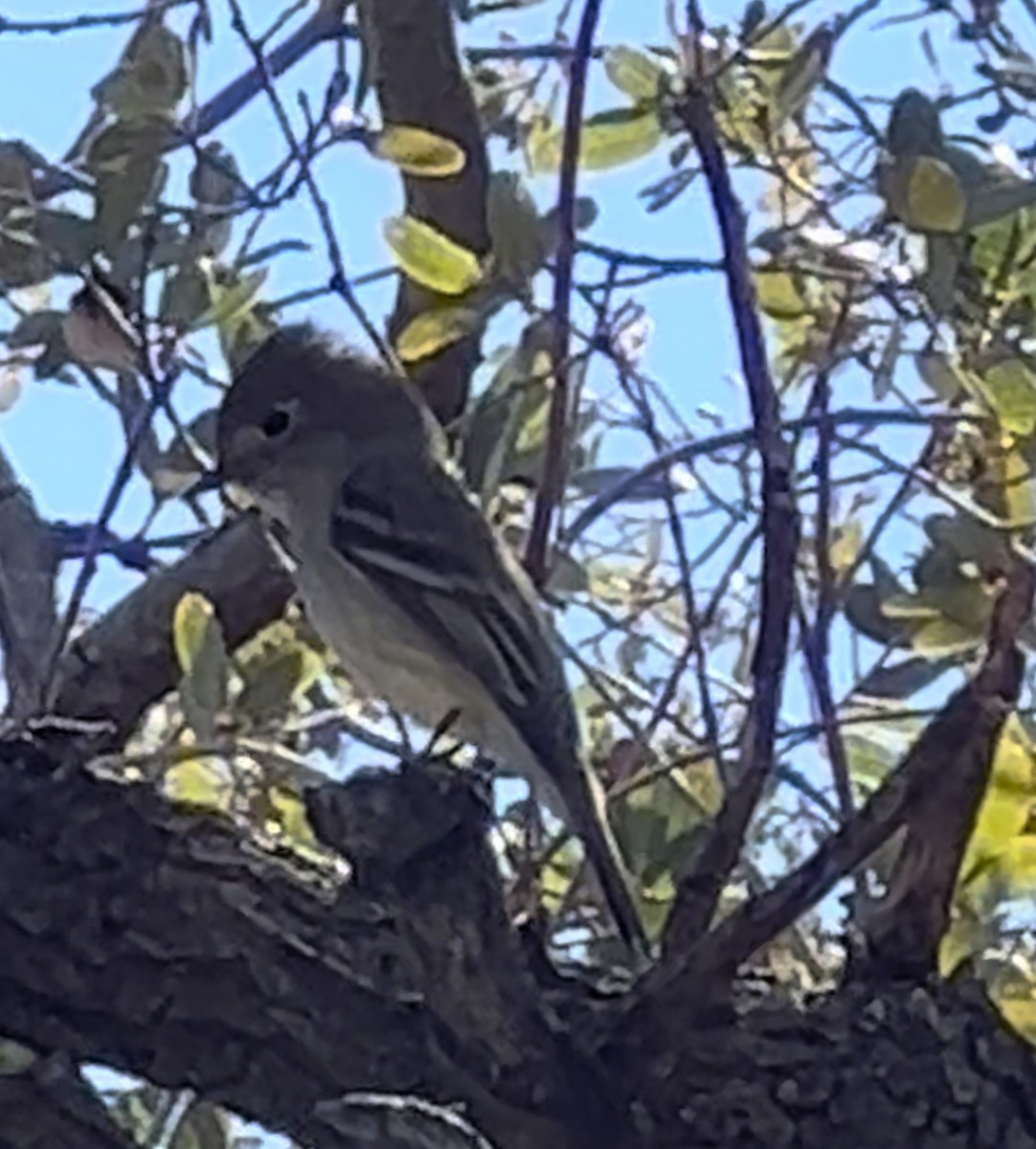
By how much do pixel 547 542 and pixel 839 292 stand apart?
10.5 inches

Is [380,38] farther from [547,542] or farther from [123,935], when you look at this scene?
[123,935]

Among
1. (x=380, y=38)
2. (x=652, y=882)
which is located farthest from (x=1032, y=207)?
(x=380, y=38)

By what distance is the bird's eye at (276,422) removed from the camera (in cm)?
274

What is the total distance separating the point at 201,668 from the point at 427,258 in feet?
0.89

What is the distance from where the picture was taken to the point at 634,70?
1.74 metres

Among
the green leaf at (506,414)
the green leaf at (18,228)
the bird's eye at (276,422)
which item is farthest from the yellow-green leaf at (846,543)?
the bird's eye at (276,422)

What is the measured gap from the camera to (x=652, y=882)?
2.01m

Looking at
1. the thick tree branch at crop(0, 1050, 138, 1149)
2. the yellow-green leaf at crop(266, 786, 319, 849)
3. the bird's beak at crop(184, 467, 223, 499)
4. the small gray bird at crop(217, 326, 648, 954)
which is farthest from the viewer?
the small gray bird at crop(217, 326, 648, 954)

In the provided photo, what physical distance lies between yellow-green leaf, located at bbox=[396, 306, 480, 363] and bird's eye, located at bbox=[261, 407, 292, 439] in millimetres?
981

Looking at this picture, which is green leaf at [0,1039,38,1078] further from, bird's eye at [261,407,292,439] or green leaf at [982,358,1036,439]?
bird's eye at [261,407,292,439]

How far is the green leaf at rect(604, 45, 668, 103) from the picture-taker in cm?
174

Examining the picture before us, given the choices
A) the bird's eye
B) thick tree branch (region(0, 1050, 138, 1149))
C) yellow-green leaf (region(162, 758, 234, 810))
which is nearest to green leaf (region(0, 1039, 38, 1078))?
thick tree branch (region(0, 1050, 138, 1149))

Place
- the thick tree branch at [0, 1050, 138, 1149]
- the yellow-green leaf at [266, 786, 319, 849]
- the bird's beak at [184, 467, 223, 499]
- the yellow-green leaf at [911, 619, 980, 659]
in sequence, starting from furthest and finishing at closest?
the bird's beak at [184, 467, 223, 499] < the yellow-green leaf at [266, 786, 319, 849] < the thick tree branch at [0, 1050, 138, 1149] < the yellow-green leaf at [911, 619, 980, 659]

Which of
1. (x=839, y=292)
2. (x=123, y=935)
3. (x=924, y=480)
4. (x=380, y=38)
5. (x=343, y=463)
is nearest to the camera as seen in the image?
(x=924, y=480)
